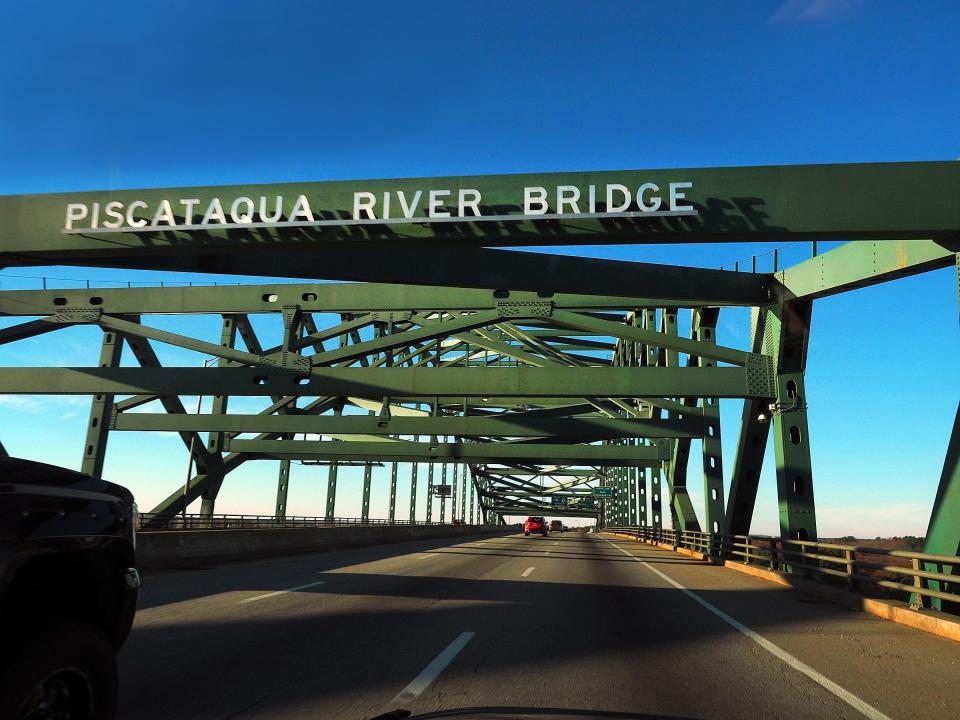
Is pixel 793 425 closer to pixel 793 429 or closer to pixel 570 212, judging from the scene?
pixel 793 429

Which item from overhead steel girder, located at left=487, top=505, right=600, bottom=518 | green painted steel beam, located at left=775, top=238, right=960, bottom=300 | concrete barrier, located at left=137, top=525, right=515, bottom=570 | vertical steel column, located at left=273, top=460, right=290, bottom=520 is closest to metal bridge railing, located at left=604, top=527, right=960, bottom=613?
green painted steel beam, located at left=775, top=238, right=960, bottom=300

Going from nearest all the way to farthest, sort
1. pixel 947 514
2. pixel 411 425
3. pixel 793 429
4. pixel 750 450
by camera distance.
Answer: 1. pixel 947 514
2. pixel 793 429
3. pixel 750 450
4. pixel 411 425

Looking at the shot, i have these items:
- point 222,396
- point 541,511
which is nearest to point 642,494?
point 222,396

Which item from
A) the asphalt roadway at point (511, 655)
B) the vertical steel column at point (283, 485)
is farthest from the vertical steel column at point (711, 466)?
the vertical steel column at point (283, 485)

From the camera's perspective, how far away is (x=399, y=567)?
1900cm

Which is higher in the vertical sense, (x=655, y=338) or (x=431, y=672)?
(x=655, y=338)

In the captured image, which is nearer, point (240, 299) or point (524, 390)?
point (524, 390)

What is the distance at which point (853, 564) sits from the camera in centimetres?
1317

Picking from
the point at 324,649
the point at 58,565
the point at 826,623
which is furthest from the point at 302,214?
the point at 826,623

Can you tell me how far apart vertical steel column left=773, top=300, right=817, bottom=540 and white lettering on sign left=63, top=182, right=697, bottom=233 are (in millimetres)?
8294

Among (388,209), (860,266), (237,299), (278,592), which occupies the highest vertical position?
(237,299)

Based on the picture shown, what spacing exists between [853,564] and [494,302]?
11.6 metres

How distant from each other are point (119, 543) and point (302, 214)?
374 inches

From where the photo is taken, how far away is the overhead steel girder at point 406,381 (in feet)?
63.2
